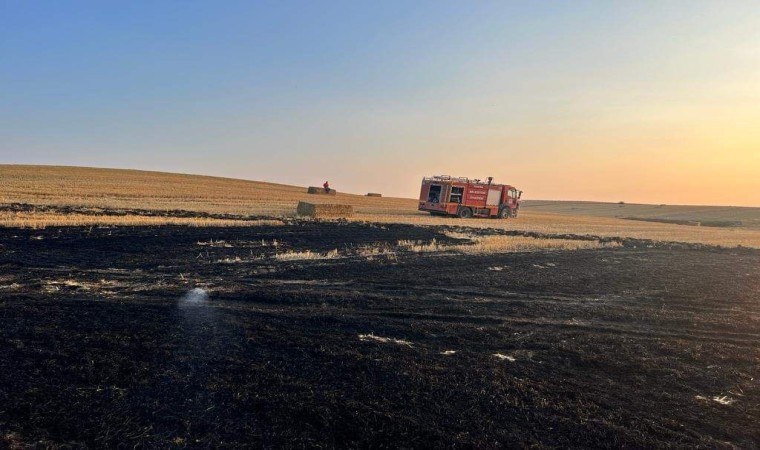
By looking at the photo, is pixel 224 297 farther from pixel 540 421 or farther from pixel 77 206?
pixel 77 206

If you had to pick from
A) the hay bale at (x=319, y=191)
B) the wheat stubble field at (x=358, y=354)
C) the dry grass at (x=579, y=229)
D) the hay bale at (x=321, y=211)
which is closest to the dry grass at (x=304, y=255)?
the wheat stubble field at (x=358, y=354)

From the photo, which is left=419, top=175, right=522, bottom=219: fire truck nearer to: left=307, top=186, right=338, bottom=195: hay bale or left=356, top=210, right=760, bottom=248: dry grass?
left=356, top=210, right=760, bottom=248: dry grass

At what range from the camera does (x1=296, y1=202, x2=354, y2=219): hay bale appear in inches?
1235

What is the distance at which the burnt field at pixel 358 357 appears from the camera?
4.51 meters

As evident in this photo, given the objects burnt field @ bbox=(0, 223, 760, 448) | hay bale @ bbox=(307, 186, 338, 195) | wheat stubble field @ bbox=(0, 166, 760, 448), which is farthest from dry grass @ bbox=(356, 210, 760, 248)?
hay bale @ bbox=(307, 186, 338, 195)

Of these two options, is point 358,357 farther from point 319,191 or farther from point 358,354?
point 319,191

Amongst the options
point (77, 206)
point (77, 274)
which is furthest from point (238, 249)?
point (77, 206)

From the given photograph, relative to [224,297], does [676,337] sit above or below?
above

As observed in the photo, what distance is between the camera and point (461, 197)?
3938cm

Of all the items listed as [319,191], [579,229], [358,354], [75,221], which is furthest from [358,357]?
[319,191]

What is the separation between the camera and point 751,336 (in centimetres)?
841

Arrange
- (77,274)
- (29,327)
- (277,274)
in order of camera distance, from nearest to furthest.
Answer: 1. (29,327)
2. (77,274)
3. (277,274)

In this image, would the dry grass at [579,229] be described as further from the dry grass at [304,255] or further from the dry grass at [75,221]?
the dry grass at [304,255]

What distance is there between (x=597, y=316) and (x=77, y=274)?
988cm
